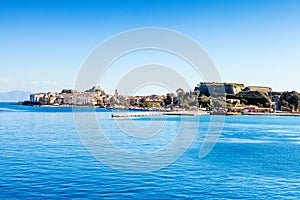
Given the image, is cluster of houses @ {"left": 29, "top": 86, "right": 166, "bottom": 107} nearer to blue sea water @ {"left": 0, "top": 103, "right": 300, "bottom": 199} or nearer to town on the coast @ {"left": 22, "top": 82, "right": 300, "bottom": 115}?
town on the coast @ {"left": 22, "top": 82, "right": 300, "bottom": 115}

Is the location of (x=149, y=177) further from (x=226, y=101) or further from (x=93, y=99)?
(x=93, y=99)

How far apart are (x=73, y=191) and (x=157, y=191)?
111 inches

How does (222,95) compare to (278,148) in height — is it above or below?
above

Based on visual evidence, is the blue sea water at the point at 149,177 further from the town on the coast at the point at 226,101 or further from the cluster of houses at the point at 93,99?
the cluster of houses at the point at 93,99

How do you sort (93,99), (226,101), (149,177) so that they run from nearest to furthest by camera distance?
→ (149,177), (226,101), (93,99)

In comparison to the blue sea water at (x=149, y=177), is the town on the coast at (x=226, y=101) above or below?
above

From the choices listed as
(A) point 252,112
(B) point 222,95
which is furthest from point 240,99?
(A) point 252,112

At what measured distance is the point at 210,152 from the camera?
21109mm

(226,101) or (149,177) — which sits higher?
(226,101)

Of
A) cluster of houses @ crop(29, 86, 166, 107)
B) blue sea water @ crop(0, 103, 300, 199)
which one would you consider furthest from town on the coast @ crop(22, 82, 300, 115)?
blue sea water @ crop(0, 103, 300, 199)

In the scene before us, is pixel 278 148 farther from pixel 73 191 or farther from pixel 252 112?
pixel 252 112

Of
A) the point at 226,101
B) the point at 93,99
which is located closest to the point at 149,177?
the point at 226,101

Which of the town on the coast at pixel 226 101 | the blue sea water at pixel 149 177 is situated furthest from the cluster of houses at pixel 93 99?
the blue sea water at pixel 149 177

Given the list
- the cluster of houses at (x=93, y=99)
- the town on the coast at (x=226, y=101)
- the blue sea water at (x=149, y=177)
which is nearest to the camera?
the blue sea water at (x=149, y=177)
